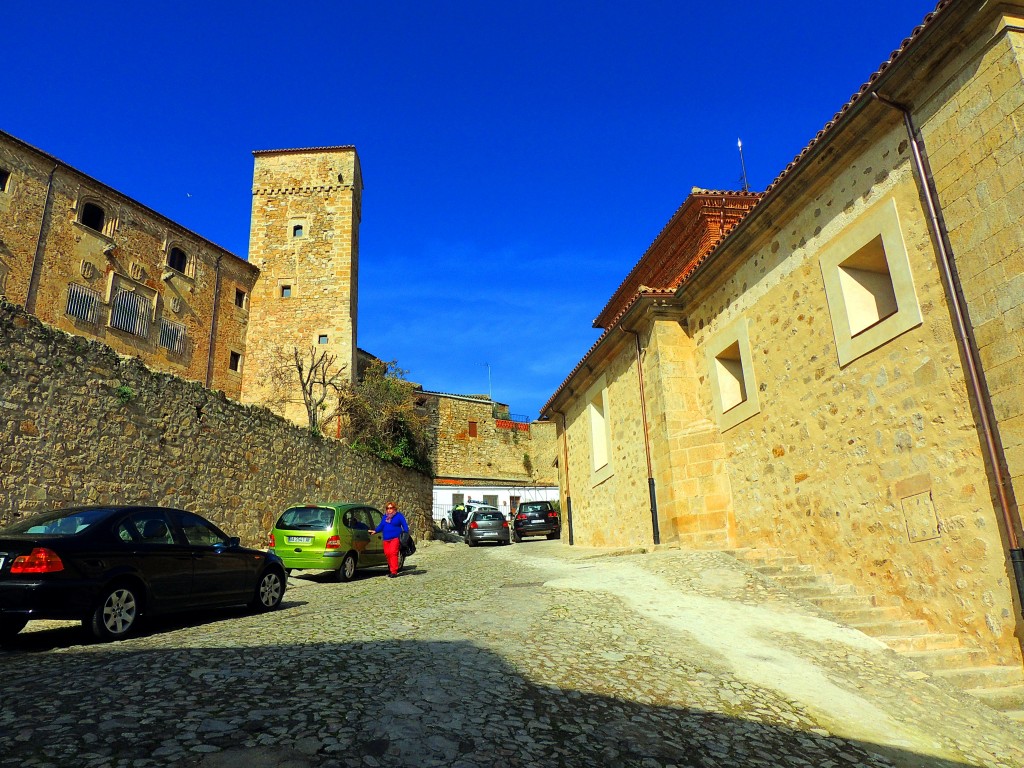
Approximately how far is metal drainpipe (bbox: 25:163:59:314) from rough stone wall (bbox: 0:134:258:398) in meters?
0.07

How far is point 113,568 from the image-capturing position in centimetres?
610

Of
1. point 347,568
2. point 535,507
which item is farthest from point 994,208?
point 535,507

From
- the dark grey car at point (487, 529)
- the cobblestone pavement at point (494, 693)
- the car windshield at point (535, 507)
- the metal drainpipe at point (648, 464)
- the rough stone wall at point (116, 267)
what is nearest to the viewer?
the cobblestone pavement at point (494, 693)

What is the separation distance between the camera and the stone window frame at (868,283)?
7.36 metres

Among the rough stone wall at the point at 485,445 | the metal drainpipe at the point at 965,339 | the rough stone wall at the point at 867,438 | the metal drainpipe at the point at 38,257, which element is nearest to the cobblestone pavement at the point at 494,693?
the rough stone wall at the point at 867,438

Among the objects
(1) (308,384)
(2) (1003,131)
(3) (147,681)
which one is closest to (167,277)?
(1) (308,384)

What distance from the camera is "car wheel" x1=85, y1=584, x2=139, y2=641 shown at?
231 inches

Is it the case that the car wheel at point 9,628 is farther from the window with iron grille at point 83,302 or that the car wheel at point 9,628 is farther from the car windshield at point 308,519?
the window with iron grille at point 83,302

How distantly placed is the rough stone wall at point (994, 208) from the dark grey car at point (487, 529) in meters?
20.1

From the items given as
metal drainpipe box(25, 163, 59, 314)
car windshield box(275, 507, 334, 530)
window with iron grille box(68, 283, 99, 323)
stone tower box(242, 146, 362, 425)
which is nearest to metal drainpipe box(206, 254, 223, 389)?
stone tower box(242, 146, 362, 425)

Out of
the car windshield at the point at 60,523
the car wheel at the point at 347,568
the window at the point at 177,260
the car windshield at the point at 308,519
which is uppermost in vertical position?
the window at the point at 177,260

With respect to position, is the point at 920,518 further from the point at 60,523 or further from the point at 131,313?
the point at 131,313

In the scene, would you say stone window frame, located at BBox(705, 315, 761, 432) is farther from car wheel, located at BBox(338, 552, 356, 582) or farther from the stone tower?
the stone tower

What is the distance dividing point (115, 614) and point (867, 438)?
27.4 feet
